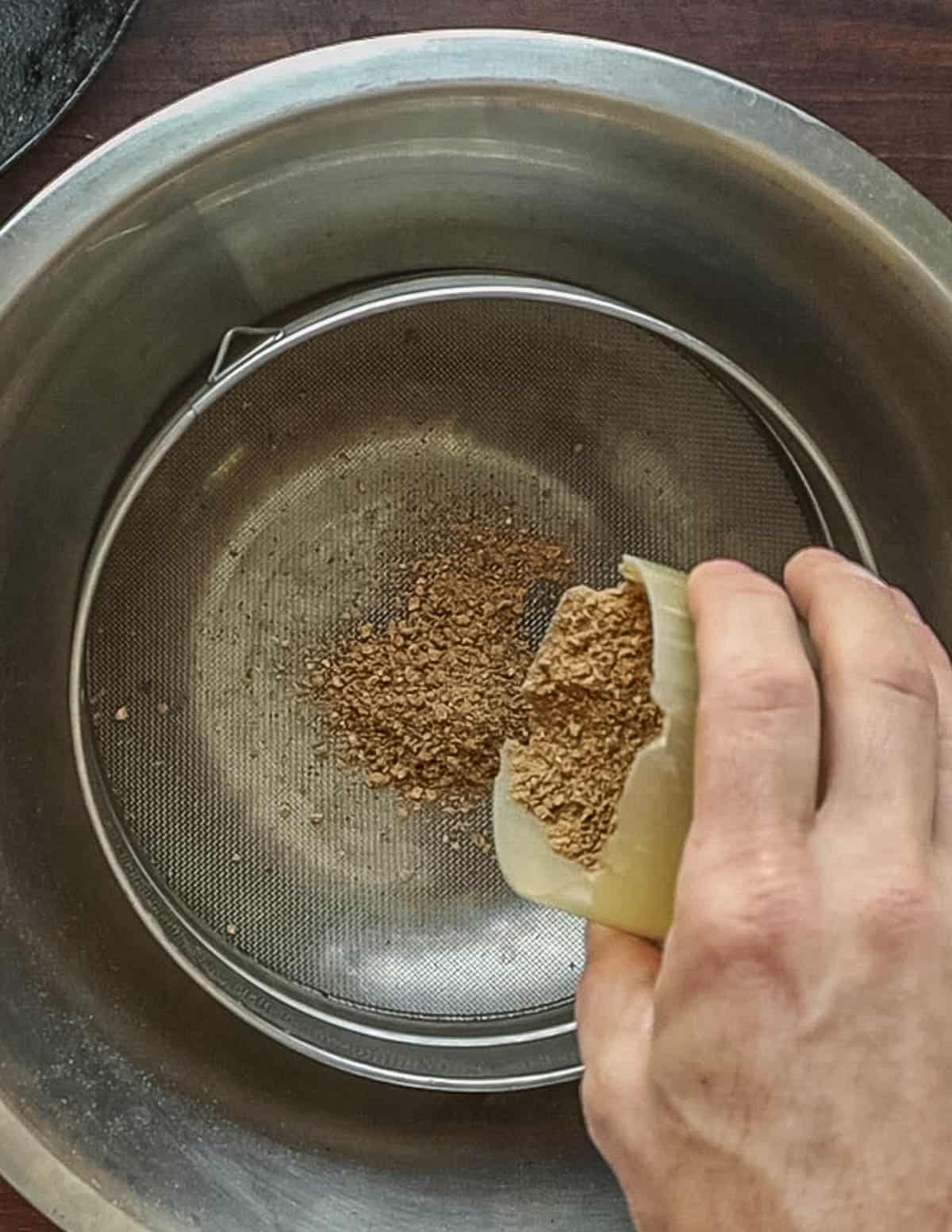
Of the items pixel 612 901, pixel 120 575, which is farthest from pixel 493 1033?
pixel 120 575

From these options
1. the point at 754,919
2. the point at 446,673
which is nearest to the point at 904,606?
the point at 754,919

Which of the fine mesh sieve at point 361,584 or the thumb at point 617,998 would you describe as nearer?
the thumb at point 617,998

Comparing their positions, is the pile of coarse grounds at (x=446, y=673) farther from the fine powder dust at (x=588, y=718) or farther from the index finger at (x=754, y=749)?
the index finger at (x=754, y=749)

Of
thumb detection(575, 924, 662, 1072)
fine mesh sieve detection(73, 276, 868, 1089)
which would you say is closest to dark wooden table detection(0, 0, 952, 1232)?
fine mesh sieve detection(73, 276, 868, 1089)

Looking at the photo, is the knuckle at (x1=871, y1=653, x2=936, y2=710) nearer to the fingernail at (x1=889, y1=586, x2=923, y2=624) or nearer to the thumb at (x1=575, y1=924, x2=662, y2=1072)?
the fingernail at (x1=889, y1=586, x2=923, y2=624)

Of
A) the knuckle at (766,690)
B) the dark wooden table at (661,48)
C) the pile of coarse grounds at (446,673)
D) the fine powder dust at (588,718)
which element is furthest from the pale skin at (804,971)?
the dark wooden table at (661,48)

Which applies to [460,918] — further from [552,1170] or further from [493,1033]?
[552,1170]

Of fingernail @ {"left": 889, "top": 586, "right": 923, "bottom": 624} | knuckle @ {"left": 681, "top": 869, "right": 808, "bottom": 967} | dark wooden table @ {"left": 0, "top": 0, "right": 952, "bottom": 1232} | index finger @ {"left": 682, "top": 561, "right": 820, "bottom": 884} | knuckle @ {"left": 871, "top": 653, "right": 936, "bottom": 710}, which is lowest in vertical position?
knuckle @ {"left": 681, "top": 869, "right": 808, "bottom": 967}
